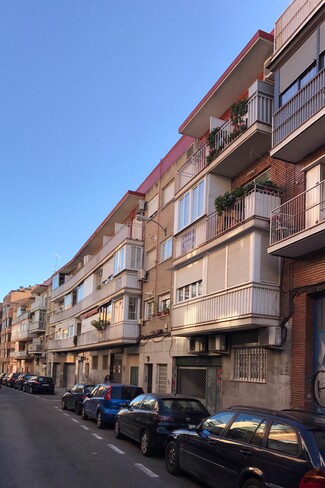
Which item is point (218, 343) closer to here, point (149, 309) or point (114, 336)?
point (149, 309)

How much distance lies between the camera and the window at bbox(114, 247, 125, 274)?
2674 cm

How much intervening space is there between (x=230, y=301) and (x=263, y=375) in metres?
2.26

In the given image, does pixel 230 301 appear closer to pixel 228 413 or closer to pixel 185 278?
pixel 185 278

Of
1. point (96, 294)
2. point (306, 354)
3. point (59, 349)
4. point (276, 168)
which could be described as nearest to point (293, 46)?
point (276, 168)

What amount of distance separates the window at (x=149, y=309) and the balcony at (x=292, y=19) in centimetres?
1398

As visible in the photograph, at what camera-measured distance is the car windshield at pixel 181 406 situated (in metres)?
10.5

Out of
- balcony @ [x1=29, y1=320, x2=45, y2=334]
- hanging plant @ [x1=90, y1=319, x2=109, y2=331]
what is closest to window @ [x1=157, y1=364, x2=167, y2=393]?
hanging plant @ [x1=90, y1=319, x2=109, y2=331]

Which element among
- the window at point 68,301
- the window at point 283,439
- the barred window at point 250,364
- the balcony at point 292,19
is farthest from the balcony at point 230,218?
the window at point 68,301

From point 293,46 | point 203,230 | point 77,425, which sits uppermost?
point 293,46

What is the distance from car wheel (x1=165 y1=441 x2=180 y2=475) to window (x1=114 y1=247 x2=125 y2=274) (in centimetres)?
1790

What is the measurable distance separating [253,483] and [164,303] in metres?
17.2

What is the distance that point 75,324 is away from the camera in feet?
136

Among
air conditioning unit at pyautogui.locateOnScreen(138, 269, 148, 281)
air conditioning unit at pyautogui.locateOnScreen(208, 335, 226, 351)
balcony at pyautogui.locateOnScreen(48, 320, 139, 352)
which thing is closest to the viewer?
air conditioning unit at pyautogui.locateOnScreen(208, 335, 226, 351)

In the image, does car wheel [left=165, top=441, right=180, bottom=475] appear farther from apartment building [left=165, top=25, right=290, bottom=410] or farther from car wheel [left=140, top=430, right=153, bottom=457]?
apartment building [left=165, top=25, right=290, bottom=410]
